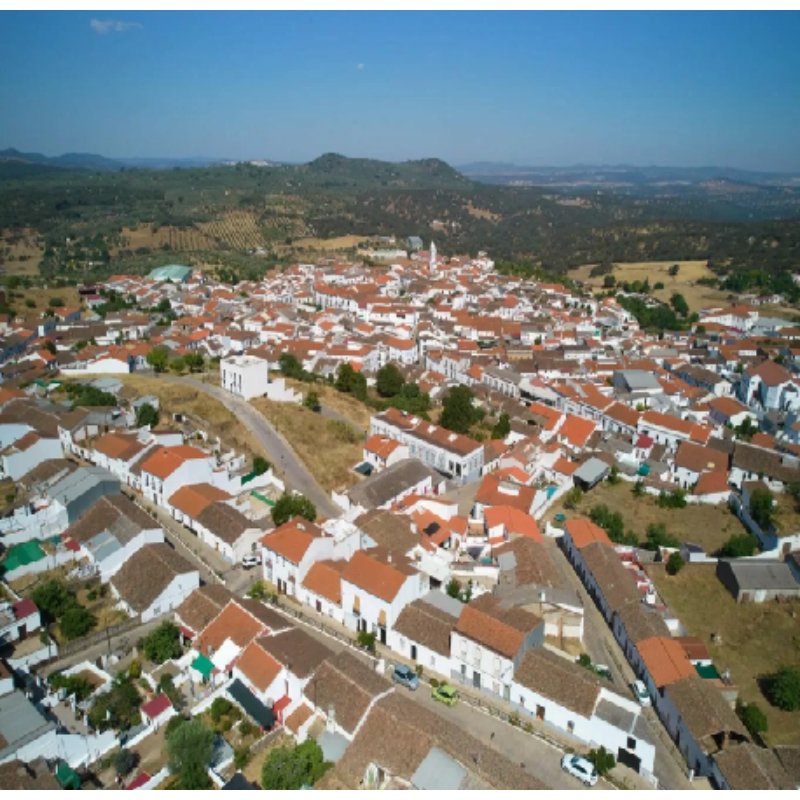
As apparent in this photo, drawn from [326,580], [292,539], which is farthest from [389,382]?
[326,580]

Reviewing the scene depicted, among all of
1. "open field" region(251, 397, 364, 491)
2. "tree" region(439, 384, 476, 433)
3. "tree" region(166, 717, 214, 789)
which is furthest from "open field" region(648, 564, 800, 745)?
"tree" region(166, 717, 214, 789)

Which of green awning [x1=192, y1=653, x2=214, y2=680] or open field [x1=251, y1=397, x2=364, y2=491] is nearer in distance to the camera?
green awning [x1=192, y1=653, x2=214, y2=680]

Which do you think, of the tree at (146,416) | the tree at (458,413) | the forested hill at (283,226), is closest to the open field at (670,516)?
the tree at (458,413)

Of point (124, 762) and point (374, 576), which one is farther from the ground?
point (374, 576)

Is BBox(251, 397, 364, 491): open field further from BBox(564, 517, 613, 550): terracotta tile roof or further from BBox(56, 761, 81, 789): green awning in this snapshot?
BBox(56, 761, 81, 789): green awning

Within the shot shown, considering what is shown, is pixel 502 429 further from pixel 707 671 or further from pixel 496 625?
pixel 496 625
